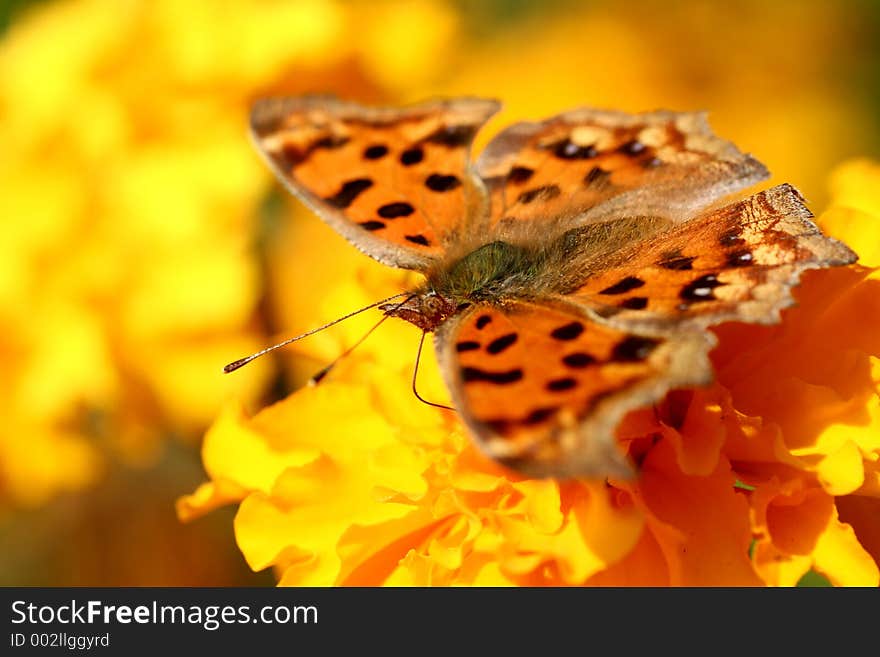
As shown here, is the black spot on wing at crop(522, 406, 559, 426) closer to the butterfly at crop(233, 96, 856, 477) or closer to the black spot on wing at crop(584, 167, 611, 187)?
the butterfly at crop(233, 96, 856, 477)

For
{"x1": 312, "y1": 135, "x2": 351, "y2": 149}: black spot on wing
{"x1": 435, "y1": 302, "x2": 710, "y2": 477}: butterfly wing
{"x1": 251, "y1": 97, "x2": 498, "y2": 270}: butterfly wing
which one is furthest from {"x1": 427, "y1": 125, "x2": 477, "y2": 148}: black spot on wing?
{"x1": 435, "y1": 302, "x2": 710, "y2": 477}: butterfly wing

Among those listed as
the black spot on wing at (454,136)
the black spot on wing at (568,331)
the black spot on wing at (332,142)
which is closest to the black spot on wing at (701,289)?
the black spot on wing at (568,331)

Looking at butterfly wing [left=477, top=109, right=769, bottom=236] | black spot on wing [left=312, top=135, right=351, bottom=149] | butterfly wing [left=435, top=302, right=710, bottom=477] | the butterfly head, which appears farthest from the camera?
black spot on wing [left=312, top=135, right=351, bottom=149]

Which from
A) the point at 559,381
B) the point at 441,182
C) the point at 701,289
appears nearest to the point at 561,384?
the point at 559,381

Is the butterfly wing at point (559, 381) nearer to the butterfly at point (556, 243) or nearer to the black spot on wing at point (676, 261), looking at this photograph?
the butterfly at point (556, 243)
